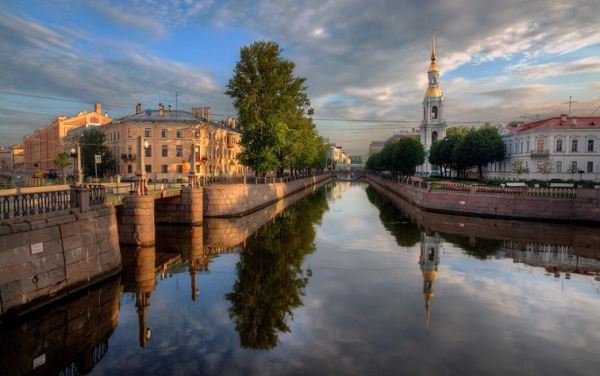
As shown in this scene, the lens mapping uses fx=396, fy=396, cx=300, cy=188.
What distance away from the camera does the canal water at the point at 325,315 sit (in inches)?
412

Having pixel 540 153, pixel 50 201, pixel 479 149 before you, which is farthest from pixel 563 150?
pixel 50 201

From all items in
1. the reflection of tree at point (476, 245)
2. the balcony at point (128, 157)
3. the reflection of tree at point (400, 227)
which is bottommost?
the reflection of tree at point (400, 227)

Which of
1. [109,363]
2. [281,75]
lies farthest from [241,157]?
[109,363]

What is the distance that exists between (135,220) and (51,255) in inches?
390

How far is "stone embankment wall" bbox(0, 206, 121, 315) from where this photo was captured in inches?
472

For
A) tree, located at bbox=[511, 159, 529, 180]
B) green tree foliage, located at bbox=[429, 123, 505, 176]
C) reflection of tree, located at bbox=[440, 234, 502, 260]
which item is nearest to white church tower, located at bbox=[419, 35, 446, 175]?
green tree foliage, located at bbox=[429, 123, 505, 176]

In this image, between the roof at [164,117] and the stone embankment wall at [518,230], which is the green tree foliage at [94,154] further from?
the stone embankment wall at [518,230]

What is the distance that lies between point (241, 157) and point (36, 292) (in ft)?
127

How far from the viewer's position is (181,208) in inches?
1221

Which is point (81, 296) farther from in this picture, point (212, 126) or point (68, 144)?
point (68, 144)

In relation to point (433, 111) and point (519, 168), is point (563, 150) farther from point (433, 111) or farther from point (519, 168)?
point (433, 111)

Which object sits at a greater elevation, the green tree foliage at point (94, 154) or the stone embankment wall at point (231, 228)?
the green tree foliage at point (94, 154)

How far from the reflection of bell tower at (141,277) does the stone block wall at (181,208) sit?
749 centimetres

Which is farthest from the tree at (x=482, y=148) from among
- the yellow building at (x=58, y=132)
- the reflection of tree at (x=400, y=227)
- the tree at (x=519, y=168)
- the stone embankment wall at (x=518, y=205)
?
the yellow building at (x=58, y=132)
